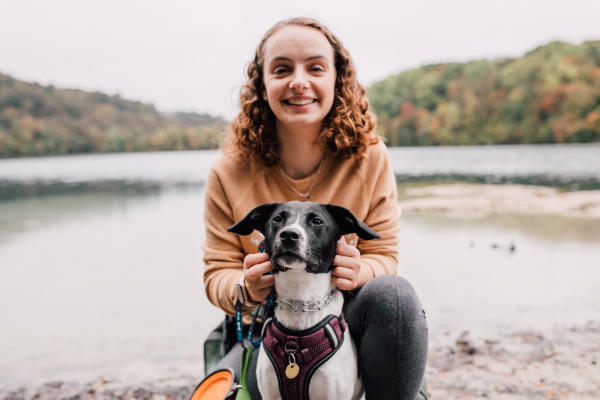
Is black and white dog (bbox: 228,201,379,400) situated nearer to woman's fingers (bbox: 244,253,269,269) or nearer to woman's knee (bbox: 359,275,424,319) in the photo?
woman's fingers (bbox: 244,253,269,269)

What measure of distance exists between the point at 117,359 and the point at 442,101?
69.6m

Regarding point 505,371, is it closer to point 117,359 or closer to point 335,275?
point 335,275

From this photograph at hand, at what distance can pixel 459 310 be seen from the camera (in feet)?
16.3

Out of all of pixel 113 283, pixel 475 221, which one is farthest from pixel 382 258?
pixel 475 221

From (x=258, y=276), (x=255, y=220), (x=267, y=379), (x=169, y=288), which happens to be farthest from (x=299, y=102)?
(x=169, y=288)

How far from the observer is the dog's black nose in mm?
1523

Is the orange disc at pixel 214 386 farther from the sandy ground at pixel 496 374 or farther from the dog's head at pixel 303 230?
the sandy ground at pixel 496 374

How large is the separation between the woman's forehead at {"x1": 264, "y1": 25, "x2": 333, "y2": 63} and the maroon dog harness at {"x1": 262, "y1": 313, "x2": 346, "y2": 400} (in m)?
1.28

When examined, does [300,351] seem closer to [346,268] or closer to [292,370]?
[292,370]

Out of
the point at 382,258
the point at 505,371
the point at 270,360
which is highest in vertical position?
the point at 382,258

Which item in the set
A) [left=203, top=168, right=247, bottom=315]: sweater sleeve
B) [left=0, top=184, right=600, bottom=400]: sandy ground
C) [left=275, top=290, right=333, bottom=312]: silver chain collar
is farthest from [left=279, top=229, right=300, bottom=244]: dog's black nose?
[left=0, top=184, right=600, bottom=400]: sandy ground

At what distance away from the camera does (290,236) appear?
1.52 m

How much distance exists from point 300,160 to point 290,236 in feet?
3.01

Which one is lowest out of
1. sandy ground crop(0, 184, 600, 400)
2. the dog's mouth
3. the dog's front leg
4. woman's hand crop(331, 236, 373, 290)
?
sandy ground crop(0, 184, 600, 400)
